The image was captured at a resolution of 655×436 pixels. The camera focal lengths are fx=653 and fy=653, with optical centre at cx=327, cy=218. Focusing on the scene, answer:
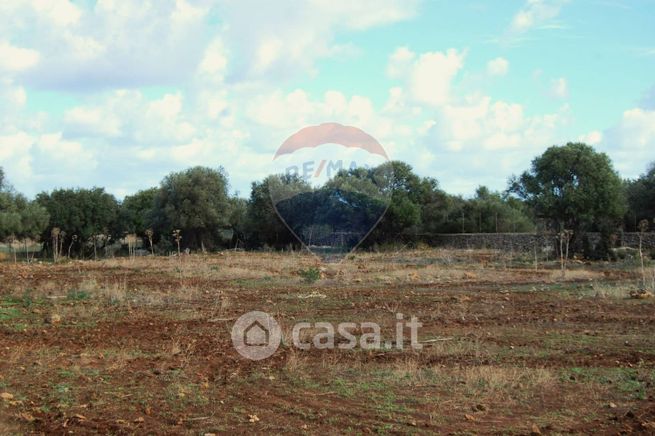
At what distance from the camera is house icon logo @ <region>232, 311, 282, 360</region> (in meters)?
8.48

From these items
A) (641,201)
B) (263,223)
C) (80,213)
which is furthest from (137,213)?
(641,201)

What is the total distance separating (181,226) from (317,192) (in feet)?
56.9

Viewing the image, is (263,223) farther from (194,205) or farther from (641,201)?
(641,201)

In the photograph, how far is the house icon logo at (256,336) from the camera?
848 centimetres

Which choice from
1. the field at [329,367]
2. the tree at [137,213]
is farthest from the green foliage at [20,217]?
the field at [329,367]

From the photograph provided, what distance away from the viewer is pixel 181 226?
1521 inches

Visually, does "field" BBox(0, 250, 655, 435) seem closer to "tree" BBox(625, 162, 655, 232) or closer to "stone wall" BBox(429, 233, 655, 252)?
"stone wall" BBox(429, 233, 655, 252)

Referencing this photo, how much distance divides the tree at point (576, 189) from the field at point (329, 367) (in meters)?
16.5

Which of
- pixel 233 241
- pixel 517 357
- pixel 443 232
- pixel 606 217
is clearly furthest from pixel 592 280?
pixel 233 241

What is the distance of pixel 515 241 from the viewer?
1404 inches

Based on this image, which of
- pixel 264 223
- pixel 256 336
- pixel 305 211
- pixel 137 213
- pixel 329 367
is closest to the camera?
pixel 329 367

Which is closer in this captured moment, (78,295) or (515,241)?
(78,295)

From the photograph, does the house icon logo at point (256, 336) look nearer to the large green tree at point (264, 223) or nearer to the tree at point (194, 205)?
the large green tree at point (264, 223)

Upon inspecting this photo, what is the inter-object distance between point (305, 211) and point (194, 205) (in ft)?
52.9
